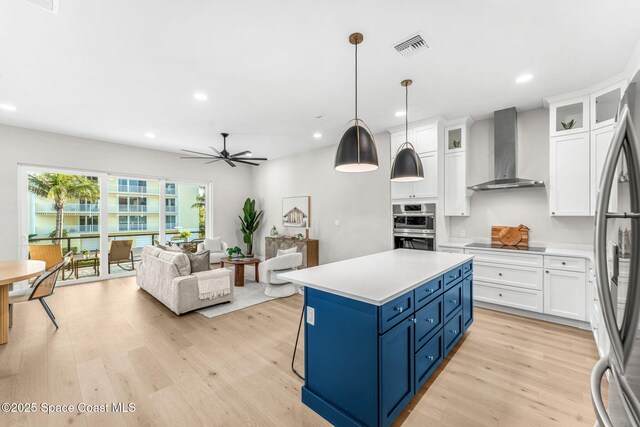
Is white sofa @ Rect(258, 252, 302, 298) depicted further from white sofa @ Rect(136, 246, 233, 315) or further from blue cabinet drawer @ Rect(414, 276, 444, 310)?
blue cabinet drawer @ Rect(414, 276, 444, 310)

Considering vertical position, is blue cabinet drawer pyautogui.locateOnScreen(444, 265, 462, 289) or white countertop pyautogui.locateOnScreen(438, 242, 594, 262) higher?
white countertop pyautogui.locateOnScreen(438, 242, 594, 262)

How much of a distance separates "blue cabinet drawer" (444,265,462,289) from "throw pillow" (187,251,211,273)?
316 centimetres

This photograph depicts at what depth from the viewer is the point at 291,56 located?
2.60m

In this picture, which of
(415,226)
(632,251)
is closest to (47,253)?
(415,226)

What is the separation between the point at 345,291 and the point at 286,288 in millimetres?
2951

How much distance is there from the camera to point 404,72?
9.48 ft

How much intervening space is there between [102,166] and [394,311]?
6.34 metres

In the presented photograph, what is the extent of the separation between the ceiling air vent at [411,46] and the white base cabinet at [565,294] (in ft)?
9.90

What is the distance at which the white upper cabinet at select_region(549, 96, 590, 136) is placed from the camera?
3.27 meters

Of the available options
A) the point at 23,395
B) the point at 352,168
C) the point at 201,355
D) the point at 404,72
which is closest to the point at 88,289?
the point at 23,395

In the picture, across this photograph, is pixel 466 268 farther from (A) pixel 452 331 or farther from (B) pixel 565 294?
(B) pixel 565 294

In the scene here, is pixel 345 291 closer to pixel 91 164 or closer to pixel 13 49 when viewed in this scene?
pixel 13 49

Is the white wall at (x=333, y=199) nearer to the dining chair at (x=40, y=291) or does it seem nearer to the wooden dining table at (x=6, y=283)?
the dining chair at (x=40, y=291)

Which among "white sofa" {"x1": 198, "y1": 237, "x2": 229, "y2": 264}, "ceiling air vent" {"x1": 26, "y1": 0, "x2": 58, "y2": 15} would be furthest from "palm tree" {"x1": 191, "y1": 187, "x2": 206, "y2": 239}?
"ceiling air vent" {"x1": 26, "y1": 0, "x2": 58, "y2": 15}
